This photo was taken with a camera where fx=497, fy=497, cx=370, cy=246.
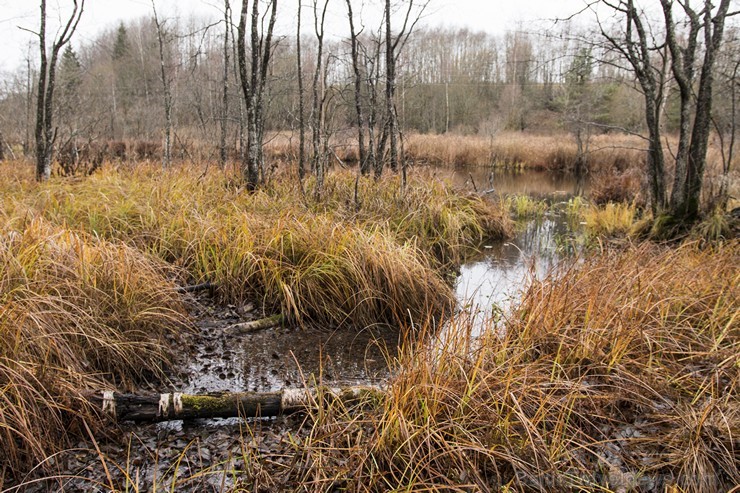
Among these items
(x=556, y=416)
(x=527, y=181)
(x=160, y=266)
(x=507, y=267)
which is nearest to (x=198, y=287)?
(x=160, y=266)

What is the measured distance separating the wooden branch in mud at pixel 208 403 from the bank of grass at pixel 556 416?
18cm

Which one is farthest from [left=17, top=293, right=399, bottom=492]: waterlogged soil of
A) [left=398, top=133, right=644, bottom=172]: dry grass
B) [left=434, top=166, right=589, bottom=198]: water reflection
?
[left=398, top=133, right=644, bottom=172]: dry grass

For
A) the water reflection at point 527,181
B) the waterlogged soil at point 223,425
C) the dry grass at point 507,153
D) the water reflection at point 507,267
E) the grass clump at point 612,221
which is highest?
the dry grass at point 507,153

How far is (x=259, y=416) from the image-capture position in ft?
9.13

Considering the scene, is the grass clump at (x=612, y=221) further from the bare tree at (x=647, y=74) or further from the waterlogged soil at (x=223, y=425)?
the waterlogged soil at (x=223, y=425)

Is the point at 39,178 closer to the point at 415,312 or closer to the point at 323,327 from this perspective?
the point at 323,327

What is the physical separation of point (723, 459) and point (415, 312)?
277 cm

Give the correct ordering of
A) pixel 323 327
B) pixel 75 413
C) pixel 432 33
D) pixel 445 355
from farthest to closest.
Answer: pixel 432 33 < pixel 323 327 < pixel 445 355 < pixel 75 413

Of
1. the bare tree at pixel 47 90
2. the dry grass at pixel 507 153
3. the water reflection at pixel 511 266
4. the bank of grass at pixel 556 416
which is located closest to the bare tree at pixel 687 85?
the water reflection at pixel 511 266

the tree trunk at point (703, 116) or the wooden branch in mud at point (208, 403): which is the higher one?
the tree trunk at point (703, 116)

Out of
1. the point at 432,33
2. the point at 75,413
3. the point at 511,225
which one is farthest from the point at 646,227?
the point at 432,33

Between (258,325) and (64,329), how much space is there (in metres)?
1.54

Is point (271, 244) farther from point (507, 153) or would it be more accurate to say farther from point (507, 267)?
point (507, 153)

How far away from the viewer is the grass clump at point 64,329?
7.70ft
